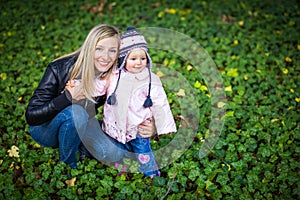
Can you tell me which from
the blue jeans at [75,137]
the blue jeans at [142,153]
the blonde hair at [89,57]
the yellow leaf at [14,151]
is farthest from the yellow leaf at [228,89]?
the yellow leaf at [14,151]

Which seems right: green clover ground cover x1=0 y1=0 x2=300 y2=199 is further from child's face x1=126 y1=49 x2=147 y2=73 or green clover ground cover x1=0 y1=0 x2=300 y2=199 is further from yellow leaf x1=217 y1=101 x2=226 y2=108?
child's face x1=126 y1=49 x2=147 y2=73

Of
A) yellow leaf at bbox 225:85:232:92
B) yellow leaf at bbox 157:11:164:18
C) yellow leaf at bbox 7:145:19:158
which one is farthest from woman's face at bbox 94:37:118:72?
yellow leaf at bbox 157:11:164:18

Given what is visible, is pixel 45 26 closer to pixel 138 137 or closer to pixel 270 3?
pixel 138 137

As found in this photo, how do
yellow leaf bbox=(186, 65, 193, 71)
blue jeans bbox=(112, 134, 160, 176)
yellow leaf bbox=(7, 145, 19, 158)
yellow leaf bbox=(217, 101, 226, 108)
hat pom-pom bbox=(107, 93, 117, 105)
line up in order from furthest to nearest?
1. yellow leaf bbox=(186, 65, 193, 71)
2. yellow leaf bbox=(217, 101, 226, 108)
3. yellow leaf bbox=(7, 145, 19, 158)
4. blue jeans bbox=(112, 134, 160, 176)
5. hat pom-pom bbox=(107, 93, 117, 105)

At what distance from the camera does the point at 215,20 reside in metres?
5.00

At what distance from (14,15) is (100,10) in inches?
50.7

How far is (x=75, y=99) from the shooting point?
2.52 m

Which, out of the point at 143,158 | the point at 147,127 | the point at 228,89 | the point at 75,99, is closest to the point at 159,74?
the point at 228,89

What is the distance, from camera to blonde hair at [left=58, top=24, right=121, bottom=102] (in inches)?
95.0

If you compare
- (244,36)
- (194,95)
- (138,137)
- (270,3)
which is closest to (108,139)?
(138,137)

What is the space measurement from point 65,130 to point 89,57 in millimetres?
583

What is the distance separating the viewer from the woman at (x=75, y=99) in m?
2.45

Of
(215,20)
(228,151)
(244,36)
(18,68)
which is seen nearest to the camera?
(228,151)

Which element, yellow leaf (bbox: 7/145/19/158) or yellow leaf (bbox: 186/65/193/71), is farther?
yellow leaf (bbox: 186/65/193/71)
